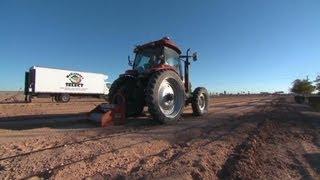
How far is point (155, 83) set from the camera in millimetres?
10016

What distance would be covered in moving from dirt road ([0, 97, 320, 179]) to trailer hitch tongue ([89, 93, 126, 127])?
0.56 meters

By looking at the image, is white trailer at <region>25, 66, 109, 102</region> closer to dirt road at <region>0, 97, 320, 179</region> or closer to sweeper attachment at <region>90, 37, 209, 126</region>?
sweeper attachment at <region>90, 37, 209, 126</region>

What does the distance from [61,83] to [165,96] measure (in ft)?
76.6

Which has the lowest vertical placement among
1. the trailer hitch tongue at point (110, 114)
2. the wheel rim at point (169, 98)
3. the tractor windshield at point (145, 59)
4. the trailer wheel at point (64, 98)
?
the trailer hitch tongue at point (110, 114)

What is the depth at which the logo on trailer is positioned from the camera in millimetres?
33394

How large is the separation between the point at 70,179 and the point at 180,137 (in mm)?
3808

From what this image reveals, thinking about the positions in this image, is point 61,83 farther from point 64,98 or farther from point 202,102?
point 202,102

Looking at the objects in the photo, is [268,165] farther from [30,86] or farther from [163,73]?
[30,86]

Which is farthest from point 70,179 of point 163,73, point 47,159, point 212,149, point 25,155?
point 163,73

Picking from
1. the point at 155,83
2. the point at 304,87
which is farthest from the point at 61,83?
the point at 304,87

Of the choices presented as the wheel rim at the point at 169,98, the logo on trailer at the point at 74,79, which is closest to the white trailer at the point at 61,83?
the logo on trailer at the point at 74,79

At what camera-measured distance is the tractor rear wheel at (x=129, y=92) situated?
11336 mm

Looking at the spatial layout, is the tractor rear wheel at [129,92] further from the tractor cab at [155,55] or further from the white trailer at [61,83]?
the white trailer at [61,83]

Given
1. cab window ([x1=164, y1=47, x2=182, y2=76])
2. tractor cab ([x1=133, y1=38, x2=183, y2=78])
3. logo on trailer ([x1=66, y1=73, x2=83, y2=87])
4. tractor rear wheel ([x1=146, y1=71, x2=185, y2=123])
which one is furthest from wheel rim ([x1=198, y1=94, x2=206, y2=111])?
logo on trailer ([x1=66, y1=73, x2=83, y2=87])
